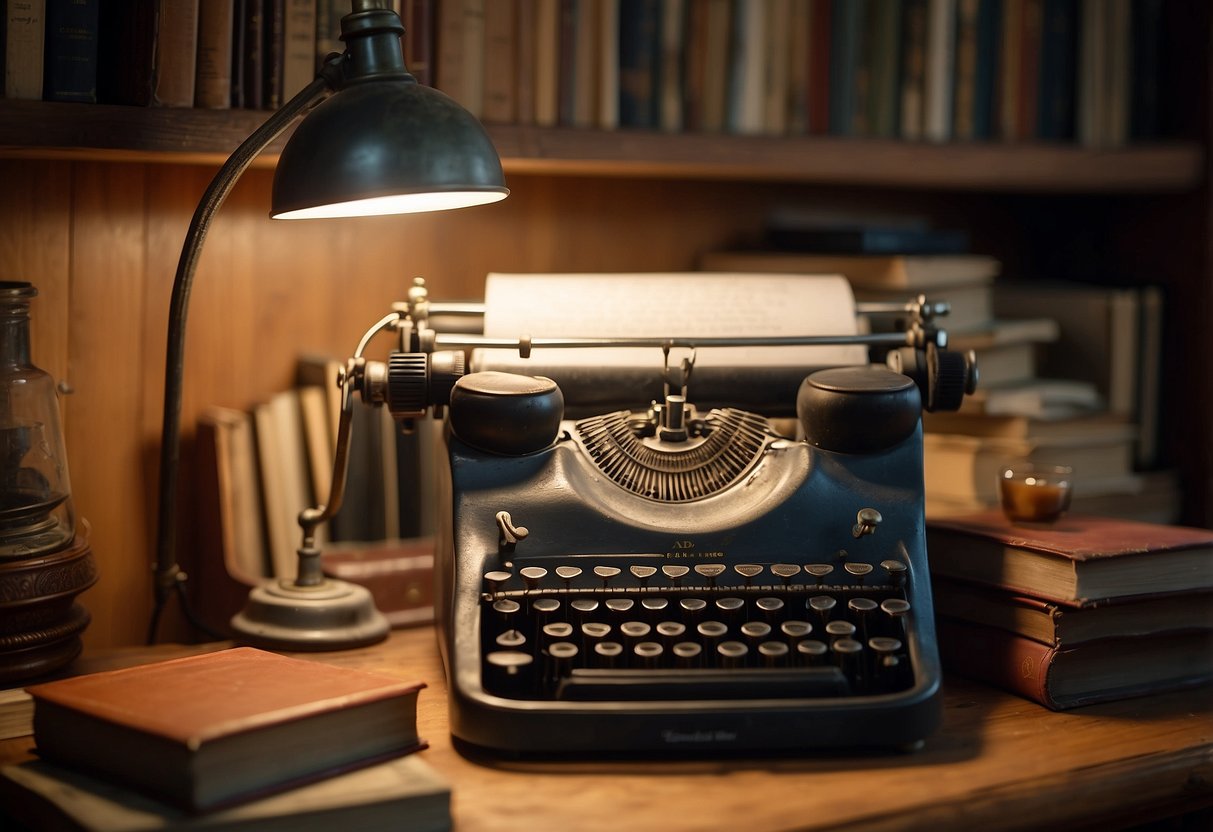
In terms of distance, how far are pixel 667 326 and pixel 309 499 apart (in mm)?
550

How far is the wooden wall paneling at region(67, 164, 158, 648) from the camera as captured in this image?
1624mm

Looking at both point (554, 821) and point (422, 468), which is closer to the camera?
point (554, 821)

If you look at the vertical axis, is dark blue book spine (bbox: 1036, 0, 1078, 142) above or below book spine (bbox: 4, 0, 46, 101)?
above

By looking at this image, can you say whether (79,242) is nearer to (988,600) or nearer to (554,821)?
(554,821)

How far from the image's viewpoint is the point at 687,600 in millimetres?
1230

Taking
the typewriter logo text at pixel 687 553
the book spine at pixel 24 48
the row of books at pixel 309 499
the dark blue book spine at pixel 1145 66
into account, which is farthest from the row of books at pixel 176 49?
the dark blue book spine at pixel 1145 66

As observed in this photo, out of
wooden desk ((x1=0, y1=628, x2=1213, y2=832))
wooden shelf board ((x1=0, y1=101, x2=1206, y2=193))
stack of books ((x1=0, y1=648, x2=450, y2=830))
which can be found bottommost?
wooden desk ((x1=0, y1=628, x2=1213, y2=832))

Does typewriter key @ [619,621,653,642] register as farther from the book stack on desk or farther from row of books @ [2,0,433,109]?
row of books @ [2,0,433,109]

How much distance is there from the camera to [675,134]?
170 cm

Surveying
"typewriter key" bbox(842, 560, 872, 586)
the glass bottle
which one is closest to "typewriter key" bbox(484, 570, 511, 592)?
"typewriter key" bbox(842, 560, 872, 586)

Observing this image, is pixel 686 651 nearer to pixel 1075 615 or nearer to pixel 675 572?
pixel 675 572

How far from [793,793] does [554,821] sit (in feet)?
0.66

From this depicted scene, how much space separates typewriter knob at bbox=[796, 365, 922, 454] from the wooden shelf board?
45 cm

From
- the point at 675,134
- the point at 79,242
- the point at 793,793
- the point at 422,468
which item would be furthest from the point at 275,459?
the point at 793,793
